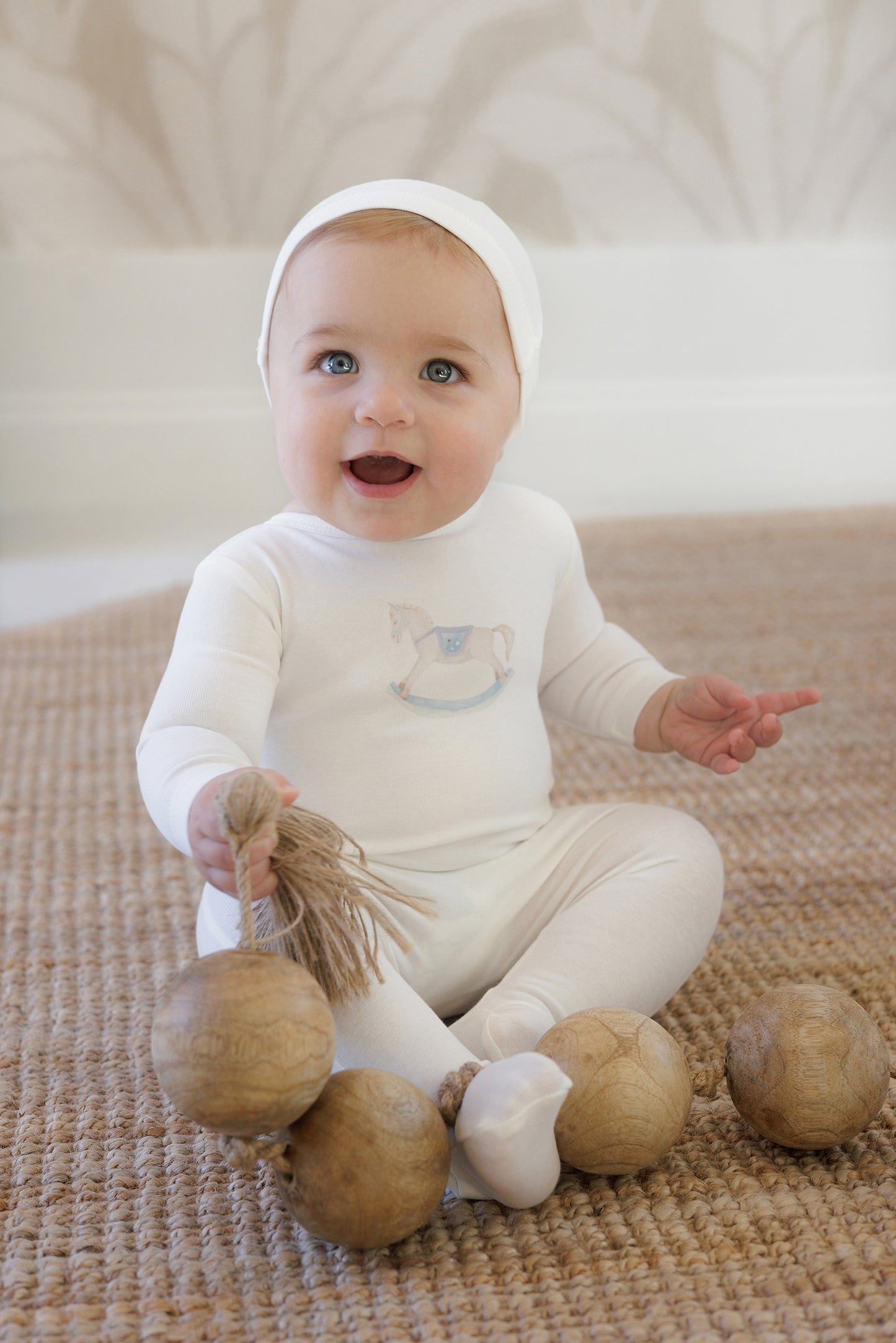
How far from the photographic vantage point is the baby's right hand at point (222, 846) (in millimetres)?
485

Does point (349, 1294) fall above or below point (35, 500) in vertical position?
below

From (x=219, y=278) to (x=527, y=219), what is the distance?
1.96 ft

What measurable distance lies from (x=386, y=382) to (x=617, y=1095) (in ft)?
1.07

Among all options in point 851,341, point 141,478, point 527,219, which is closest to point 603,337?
point 527,219

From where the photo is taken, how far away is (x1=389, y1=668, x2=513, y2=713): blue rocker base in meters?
0.66

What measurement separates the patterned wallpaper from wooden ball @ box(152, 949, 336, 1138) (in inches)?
84.7

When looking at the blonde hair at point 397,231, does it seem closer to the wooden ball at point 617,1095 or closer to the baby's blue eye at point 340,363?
the baby's blue eye at point 340,363

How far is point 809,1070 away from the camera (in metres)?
0.53

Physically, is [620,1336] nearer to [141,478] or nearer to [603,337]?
[141,478]

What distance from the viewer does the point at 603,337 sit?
8.75 ft

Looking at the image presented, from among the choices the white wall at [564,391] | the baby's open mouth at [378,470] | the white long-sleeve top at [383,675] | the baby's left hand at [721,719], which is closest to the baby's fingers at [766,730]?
the baby's left hand at [721,719]

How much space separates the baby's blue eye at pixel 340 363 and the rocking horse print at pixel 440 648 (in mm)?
119

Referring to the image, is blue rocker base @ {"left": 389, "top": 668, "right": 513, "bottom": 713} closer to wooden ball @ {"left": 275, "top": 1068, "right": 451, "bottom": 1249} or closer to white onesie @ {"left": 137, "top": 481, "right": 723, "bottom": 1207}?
white onesie @ {"left": 137, "top": 481, "right": 723, "bottom": 1207}

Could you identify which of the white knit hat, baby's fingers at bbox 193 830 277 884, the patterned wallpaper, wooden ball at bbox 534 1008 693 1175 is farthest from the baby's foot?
the patterned wallpaper
